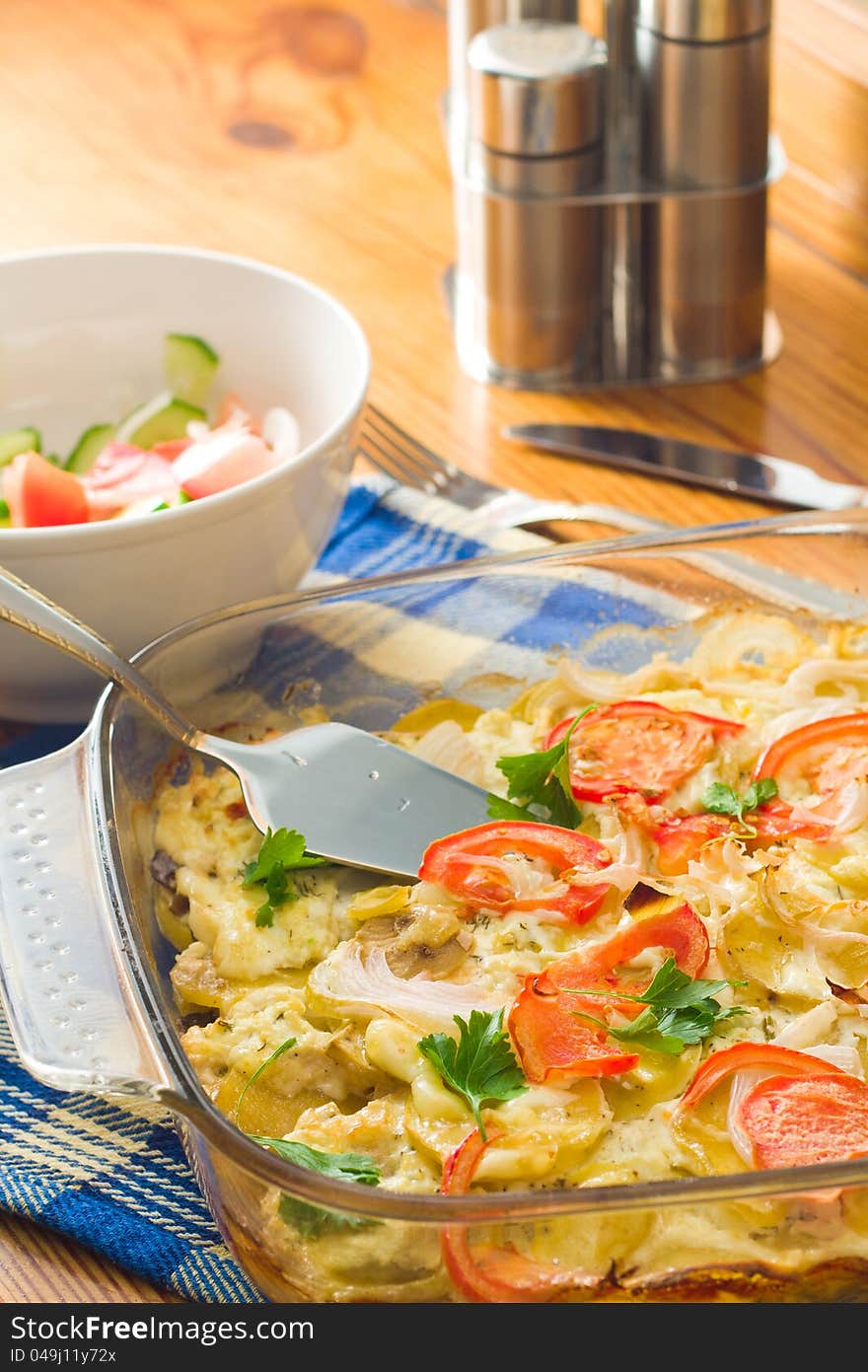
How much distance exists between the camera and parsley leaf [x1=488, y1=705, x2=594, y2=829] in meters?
1.11

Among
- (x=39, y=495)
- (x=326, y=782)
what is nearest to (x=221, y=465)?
(x=39, y=495)

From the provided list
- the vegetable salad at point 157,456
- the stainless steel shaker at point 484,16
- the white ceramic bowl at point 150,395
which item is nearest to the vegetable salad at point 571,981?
the white ceramic bowl at point 150,395

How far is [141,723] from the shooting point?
1104 millimetres

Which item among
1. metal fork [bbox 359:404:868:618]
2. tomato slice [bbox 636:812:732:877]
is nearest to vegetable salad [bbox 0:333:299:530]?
metal fork [bbox 359:404:868:618]

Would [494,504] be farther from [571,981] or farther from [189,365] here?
[571,981]

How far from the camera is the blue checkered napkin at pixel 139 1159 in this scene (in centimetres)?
93

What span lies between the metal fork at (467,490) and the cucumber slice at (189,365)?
157 millimetres

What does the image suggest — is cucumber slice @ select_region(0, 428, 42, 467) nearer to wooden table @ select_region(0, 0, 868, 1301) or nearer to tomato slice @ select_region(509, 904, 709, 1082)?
wooden table @ select_region(0, 0, 868, 1301)

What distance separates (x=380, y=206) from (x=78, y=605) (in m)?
1.13

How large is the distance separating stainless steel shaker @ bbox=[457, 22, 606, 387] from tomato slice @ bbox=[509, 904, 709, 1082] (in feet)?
2.94

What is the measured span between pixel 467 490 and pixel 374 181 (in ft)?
2.73

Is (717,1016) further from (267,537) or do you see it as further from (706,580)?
(267,537)

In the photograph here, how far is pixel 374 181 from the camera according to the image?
2.24 meters
